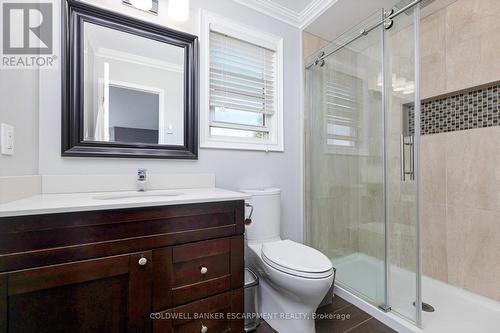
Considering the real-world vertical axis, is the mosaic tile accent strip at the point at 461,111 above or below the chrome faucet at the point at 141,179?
above

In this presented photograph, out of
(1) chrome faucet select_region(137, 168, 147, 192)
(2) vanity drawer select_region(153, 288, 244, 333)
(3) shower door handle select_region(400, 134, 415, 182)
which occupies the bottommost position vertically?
(2) vanity drawer select_region(153, 288, 244, 333)

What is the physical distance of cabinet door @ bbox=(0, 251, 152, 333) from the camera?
74cm

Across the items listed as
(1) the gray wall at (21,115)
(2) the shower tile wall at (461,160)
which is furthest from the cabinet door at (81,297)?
(2) the shower tile wall at (461,160)

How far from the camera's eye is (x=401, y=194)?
4.90 ft

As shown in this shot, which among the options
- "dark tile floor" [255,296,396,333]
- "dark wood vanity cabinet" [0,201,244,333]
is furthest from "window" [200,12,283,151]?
"dark tile floor" [255,296,396,333]

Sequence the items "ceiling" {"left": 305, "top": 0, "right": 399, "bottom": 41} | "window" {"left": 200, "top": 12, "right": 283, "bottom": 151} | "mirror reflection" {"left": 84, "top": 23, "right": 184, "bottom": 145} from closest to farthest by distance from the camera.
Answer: "mirror reflection" {"left": 84, "top": 23, "right": 184, "bottom": 145} < "window" {"left": 200, "top": 12, "right": 283, "bottom": 151} < "ceiling" {"left": 305, "top": 0, "right": 399, "bottom": 41}

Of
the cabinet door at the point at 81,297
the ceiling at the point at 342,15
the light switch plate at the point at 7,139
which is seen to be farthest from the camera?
the ceiling at the point at 342,15

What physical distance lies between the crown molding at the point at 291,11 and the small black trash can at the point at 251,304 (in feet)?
6.93

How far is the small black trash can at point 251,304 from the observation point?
4.62 feet

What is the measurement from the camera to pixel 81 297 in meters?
0.83

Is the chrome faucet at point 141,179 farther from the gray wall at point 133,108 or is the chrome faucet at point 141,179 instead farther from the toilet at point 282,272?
the toilet at point 282,272

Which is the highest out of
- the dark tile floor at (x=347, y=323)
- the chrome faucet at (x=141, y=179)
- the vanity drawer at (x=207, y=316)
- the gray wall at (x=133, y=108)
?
the gray wall at (x=133, y=108)

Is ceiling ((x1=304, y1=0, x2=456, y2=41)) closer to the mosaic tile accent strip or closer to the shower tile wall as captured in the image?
the shower tile wall

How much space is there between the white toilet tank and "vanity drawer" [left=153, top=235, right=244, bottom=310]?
48cm
